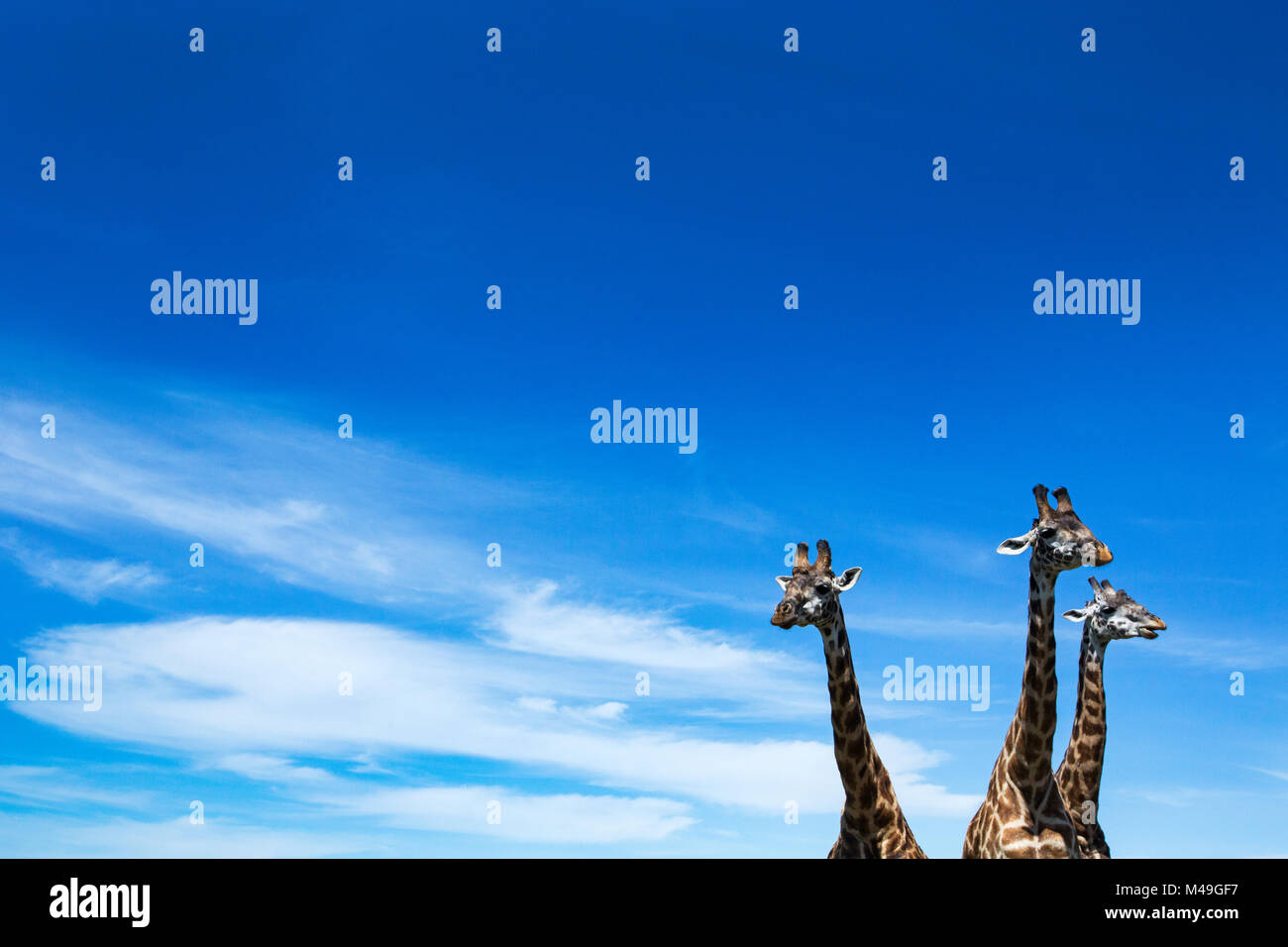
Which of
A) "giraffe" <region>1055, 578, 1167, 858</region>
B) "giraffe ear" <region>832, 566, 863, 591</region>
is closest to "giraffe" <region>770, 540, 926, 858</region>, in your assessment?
"giraffe ear" <region>832, 566, 863, 591</region>

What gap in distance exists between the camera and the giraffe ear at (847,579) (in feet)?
56.6

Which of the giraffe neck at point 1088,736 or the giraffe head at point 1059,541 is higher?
the giraffe head at point 1059,541

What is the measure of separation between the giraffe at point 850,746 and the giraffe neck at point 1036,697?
2085 mm

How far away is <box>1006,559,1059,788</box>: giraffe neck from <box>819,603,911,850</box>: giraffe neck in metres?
2.14

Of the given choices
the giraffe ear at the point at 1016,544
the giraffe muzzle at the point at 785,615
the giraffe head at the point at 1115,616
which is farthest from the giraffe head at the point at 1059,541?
the giraffe head at the point at 1115,616

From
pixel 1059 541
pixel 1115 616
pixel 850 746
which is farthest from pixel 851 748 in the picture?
pixel 1115 616

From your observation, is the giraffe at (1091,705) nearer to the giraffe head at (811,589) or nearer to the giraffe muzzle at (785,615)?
the giraffe head at (811,589)

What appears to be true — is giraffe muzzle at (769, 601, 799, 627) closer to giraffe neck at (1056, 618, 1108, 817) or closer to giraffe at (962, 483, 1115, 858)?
giraffe at (962, 483, 1115, 858)

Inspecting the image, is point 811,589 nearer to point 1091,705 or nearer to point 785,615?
point 785,615

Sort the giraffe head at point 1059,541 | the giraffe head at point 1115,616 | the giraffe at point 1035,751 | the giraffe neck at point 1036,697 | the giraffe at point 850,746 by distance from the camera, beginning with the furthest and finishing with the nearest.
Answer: the giraffe head at point 1115,616 → the giraffe at point 850,746 → the giraffe neck at point 1036,697 → the giraffe at point 1035,751 → the giraffe head at point 1059,541

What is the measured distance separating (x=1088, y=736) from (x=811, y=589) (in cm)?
849

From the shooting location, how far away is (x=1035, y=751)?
17.0 m
